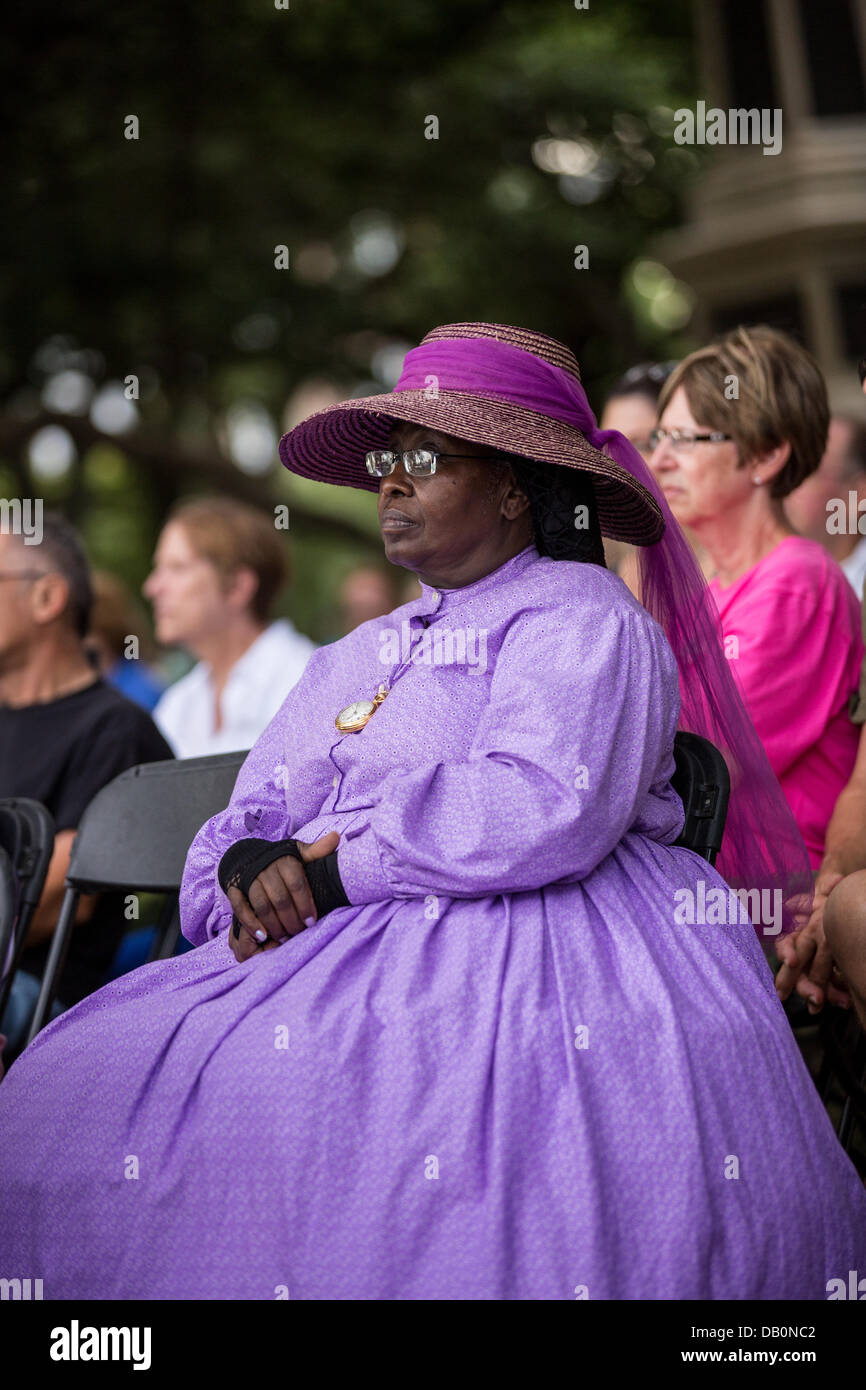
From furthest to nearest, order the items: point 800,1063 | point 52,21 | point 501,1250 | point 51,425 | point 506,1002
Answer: point 51,425 → point 52,21 → point 800,1063 → point 506,1002 → point 501,1250

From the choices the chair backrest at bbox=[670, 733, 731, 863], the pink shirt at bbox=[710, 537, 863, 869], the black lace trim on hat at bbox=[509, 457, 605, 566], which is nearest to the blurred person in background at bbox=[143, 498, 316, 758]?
the pink shirt at bbox=[710, 537, 863, 869]

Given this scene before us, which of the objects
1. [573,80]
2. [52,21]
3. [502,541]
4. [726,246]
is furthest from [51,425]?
[502,541]

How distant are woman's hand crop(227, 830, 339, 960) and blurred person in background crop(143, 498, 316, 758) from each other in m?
2.79

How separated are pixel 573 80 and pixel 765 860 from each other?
9843 mm

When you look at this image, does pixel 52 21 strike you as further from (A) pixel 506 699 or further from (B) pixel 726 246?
(A) pixel 506 699

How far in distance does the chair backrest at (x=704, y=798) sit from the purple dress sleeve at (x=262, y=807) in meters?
0.70

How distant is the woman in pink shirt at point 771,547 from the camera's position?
3816 millimetres

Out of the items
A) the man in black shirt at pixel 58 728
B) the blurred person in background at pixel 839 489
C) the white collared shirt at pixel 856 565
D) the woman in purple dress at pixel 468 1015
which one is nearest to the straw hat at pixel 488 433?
the woman in purple dress at pixel 468 1015

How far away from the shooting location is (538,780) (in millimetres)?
2715

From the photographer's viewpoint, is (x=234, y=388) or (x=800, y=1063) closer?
(x=800, y=1063)

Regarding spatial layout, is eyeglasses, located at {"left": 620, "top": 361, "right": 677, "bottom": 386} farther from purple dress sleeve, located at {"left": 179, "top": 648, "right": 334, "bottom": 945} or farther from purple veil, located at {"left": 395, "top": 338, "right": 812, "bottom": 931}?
purple dress sleeve, located at {"left": 179, "top": 648, "right": 334, "bottom": 945}

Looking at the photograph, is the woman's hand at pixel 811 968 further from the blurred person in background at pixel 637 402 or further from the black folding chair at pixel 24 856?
the blurred person in background at pixel 637 402

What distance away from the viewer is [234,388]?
1661 cm

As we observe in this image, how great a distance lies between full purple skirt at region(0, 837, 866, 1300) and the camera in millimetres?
2428
